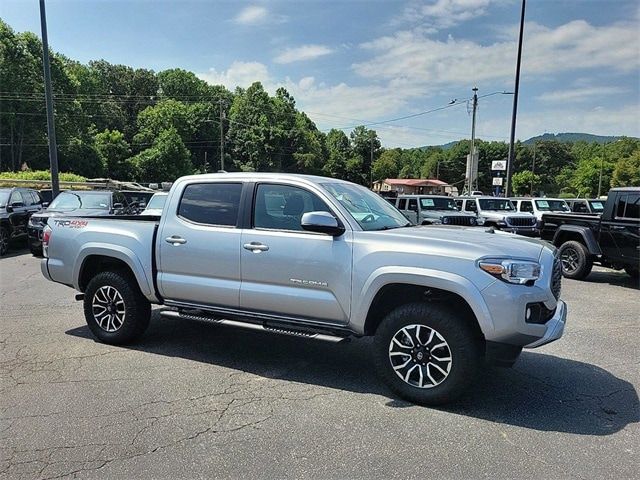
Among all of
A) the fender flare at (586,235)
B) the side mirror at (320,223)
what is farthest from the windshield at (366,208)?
the fender flare at (586,235)

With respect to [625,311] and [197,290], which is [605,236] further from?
[197,290]

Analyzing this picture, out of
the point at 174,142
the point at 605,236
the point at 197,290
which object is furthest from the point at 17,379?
the point at 174,142

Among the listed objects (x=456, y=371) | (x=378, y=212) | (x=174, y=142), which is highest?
(x=174, y=142)

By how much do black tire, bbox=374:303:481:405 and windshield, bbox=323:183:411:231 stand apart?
0.94 metres

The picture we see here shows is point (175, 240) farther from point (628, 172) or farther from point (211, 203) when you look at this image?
point (628, 172)

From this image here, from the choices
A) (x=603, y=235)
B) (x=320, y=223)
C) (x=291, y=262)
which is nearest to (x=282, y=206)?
(x=291, y=262)

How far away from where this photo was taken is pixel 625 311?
7961mm

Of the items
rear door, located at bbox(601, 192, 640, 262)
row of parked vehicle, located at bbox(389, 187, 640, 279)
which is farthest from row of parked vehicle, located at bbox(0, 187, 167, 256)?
rear door, located at bbox(601, 192, 640, 262)

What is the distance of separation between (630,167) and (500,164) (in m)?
43.6

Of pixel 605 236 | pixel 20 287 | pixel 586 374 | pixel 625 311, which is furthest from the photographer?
pixel 605 236

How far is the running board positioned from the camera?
4.43 meters

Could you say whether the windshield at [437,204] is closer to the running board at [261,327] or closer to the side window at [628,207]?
the side window at [628,207]

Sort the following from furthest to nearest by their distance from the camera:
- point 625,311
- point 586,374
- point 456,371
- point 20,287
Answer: point 20,287, point 625,311, point 586,374, point 456,371

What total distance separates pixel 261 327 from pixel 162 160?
198 ft
